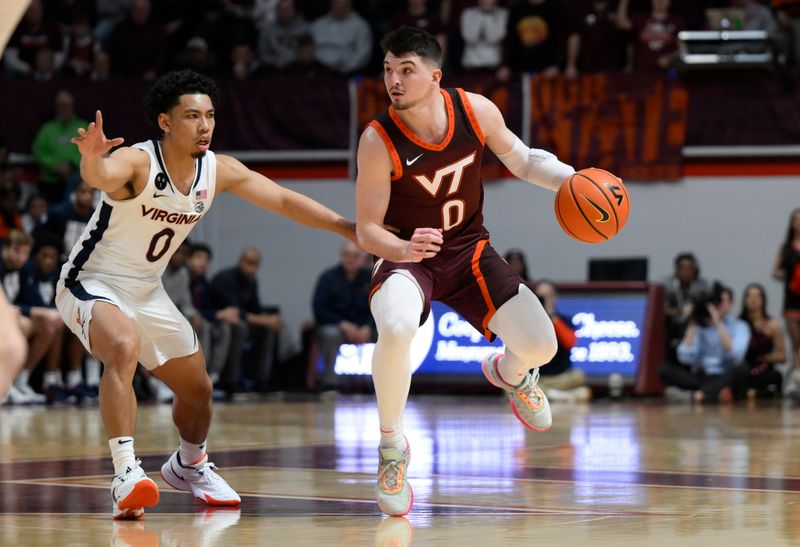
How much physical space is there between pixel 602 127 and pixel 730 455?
9.32 metres

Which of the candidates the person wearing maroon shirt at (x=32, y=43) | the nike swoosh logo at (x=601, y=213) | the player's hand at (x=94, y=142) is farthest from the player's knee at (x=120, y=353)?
the person wearing maroon shirt at (x=32, y=43)

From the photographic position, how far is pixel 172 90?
5.91m

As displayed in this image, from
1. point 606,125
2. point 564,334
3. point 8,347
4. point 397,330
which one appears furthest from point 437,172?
point 606,125

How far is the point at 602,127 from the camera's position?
54.7 ft

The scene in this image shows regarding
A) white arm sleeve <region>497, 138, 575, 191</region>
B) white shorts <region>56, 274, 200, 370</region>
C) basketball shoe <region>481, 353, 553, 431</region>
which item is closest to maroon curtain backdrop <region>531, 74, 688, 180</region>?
basketball shoe <region>481, 353, 553, 431</region>

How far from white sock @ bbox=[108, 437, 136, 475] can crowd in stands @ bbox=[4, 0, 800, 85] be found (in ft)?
38.4

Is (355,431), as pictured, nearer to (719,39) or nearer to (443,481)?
(443,481)

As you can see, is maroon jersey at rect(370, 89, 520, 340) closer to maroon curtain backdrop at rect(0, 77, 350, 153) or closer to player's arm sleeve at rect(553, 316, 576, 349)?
player's arm sleeve at rect(553, 316, 576, 349)

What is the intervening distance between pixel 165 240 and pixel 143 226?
13 cm

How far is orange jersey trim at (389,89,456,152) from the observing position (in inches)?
232

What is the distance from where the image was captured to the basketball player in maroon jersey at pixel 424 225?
5.65 meters

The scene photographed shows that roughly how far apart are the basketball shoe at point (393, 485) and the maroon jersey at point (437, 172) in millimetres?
1048

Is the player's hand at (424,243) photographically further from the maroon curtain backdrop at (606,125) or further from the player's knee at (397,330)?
the maroon curtain backdrop at (606,125)

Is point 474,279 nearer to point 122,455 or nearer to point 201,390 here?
point 201,390
